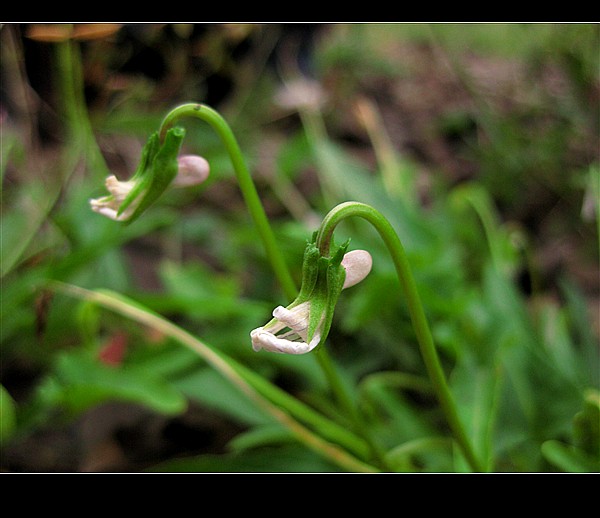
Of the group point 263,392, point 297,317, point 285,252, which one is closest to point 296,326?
point 297,317

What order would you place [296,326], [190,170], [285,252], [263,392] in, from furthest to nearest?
[285,252]
[263,392]
[190,170]
[296,326]

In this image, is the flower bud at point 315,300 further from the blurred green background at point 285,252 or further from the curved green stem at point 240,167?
the blurred green background at point 285,252

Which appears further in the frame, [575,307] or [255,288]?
[255,288]

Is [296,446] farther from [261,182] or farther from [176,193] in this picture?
[261,182]

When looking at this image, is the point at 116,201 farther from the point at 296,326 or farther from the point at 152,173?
the point at 296,326
